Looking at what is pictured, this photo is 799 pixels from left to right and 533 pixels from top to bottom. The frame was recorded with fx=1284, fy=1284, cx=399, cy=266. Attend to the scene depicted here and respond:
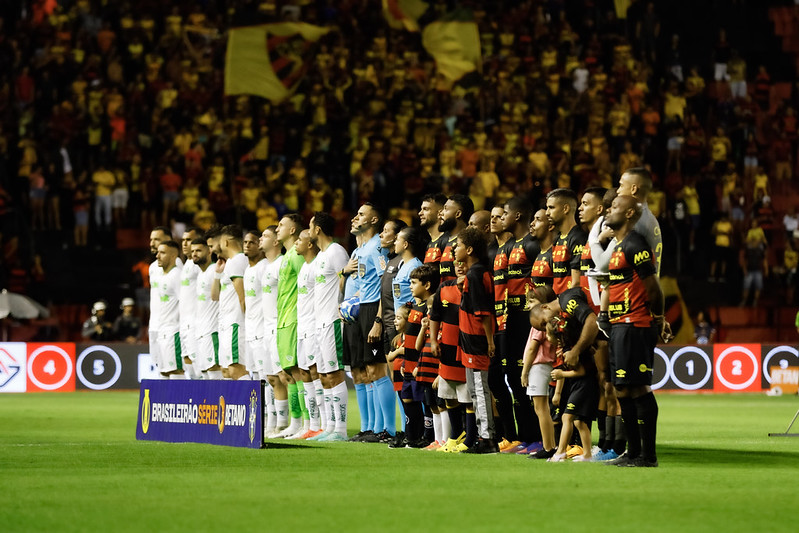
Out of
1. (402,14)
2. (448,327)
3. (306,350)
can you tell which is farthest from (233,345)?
(402,14)

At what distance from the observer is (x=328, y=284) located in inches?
607

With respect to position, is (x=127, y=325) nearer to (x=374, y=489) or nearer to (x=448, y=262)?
(x=448, y=262)

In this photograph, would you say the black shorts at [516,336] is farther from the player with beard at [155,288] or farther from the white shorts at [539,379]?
the player with beard at [155,288]

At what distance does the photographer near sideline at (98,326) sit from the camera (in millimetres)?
26672

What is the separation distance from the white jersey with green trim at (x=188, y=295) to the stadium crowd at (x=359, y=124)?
10122 mm

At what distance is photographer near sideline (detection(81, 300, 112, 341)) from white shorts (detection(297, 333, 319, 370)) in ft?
39.4

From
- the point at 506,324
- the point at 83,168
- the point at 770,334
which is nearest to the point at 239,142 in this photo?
the point at 83,168

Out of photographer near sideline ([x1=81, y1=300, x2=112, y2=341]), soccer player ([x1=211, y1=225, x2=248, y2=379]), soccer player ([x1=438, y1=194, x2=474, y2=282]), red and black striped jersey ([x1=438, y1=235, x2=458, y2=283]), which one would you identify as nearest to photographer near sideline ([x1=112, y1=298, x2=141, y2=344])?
photographer near sideline ([x1=81, y1=300, x2=112, y2=341])

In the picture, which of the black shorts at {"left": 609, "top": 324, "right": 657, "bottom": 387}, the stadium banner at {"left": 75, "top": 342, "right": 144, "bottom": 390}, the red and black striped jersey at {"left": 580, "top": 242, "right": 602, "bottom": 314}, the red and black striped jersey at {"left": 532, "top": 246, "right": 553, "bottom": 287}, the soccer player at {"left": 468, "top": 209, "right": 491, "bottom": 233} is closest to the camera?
the black shorts at {"left": 609, "top": 324, "right": 657, "bottom": 387}

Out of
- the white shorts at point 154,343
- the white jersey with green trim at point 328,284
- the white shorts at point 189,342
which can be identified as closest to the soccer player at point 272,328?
the white jersey with green trim at point 328,284

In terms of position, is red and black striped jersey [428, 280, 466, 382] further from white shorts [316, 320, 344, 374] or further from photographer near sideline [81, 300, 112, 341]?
photographer near sideline [81, 300, 112, 341]

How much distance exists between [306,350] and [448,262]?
283 centimetres

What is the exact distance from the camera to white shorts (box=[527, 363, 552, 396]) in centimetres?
1199

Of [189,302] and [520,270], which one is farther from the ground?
[189,302]
